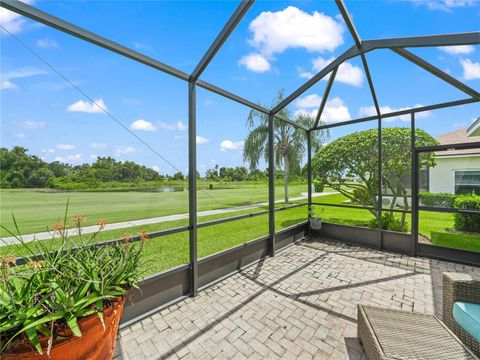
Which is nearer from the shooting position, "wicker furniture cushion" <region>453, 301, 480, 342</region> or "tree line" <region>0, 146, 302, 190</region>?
"wicker furniture cushion" <region>453, 301, 480, 342</region>

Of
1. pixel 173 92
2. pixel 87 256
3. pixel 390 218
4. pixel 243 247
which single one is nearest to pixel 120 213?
pixel 87 256

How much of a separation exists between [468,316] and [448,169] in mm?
3519

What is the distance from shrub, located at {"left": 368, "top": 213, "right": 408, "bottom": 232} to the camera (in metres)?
4.84

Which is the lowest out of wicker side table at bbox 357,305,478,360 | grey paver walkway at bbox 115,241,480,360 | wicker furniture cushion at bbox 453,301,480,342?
grey paver walkway at bbox 115,241,480,360

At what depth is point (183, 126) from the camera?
3129 millimetres

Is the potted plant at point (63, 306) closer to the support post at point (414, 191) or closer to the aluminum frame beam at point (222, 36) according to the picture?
the aluminum frame beam at point (222, 36)

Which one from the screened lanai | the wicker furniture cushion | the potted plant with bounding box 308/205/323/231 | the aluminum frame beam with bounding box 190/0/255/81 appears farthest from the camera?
the potted plant with bounding box 308/205/323/231

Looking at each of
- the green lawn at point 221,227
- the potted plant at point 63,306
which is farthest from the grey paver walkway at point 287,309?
the potted plant at point 63,306

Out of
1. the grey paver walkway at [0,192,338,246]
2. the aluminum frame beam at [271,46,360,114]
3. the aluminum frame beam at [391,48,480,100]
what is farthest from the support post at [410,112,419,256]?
the grey paver walkway at [0,192,338,246]

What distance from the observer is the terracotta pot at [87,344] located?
113 cm

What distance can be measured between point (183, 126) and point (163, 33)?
1.09m

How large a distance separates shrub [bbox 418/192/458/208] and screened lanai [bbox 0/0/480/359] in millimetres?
24

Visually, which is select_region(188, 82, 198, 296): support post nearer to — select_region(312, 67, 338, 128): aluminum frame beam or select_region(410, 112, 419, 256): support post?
Result: select_region(312, 67, 338, 128): aluminum frame beam

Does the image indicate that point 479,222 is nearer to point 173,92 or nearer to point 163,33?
point 173,92
